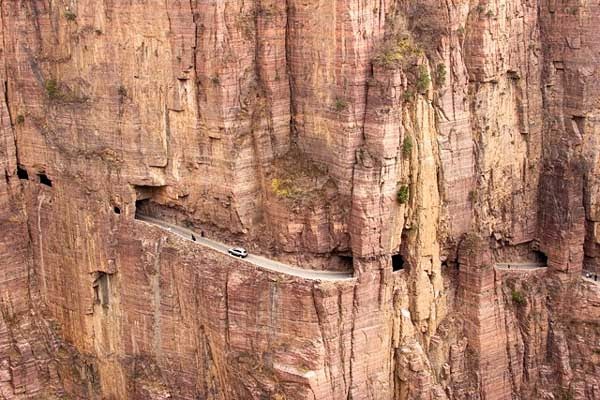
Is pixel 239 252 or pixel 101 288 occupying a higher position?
pixel 239 252

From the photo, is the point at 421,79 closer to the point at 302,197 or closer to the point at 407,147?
the point at 407,147

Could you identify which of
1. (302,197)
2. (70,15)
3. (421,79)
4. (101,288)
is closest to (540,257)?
(421,79)

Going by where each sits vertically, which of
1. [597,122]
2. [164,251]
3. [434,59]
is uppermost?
[434,59]

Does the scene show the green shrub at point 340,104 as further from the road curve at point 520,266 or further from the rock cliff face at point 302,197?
the road curve at point 520,266

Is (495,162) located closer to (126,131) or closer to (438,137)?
(438,137)

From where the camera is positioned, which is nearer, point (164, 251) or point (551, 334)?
point (164, 251)

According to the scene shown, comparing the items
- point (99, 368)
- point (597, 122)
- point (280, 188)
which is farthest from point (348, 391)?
point (597, 122)

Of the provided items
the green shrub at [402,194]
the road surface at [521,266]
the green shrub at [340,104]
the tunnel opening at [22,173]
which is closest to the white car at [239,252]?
the green shrub at [402,194]
